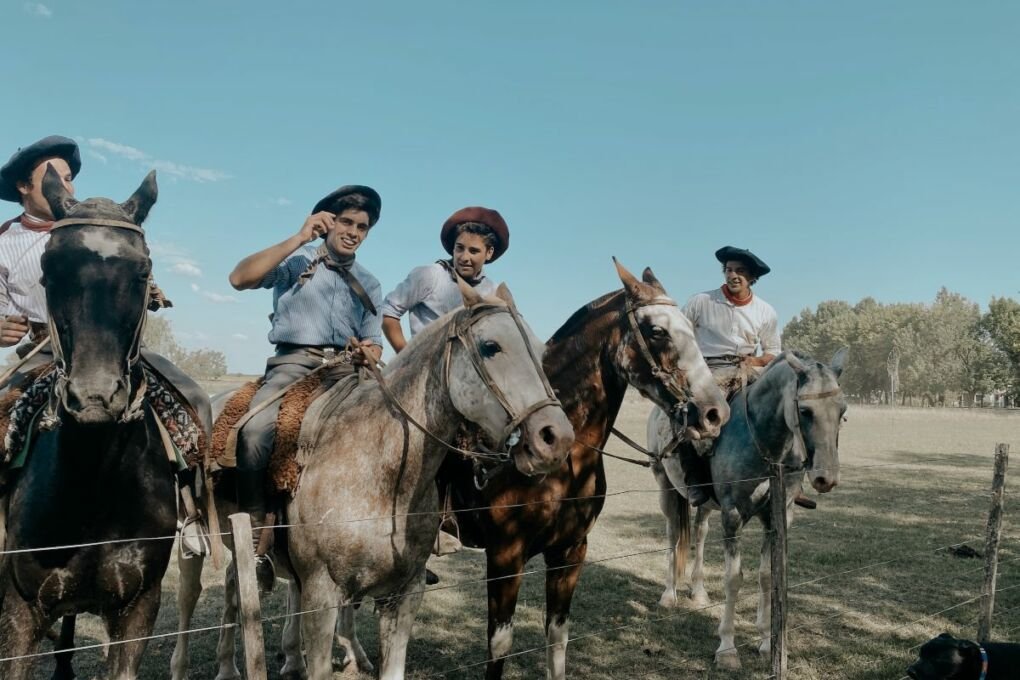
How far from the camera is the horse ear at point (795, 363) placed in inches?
215

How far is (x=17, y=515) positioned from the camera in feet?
9.27

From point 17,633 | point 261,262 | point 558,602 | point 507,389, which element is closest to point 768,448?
point 558,602

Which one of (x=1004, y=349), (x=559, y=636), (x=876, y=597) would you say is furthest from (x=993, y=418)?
(x=559, y=636)

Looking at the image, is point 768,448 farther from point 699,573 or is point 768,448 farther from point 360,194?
point 360,194

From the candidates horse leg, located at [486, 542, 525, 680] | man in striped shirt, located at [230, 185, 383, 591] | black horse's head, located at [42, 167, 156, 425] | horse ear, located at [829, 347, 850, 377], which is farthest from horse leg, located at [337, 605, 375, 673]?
horse ear, located at [829, 347, 850, 377]

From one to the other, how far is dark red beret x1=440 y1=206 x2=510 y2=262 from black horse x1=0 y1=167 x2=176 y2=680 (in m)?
2.30

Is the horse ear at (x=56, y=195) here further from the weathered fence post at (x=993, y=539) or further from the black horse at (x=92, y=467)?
the weathered fence post at (x=993, y=539)

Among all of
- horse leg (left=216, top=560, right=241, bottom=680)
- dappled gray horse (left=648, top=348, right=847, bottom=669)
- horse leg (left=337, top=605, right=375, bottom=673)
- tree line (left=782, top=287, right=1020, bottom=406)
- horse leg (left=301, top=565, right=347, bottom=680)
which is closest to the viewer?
horse leg (left=301, top=565, right=347, bottom=680)

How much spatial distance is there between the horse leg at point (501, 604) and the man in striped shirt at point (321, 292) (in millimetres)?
1281

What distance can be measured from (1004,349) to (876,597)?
72.2 m

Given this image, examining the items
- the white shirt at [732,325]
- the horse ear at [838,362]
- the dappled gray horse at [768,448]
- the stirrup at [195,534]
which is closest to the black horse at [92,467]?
the stirrup at [195,534]

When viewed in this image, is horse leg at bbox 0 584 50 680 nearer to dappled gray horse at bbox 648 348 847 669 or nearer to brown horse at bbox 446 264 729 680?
brown horse at bbox 446 264 729 680

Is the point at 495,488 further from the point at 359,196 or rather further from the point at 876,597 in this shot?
the point at 876,597

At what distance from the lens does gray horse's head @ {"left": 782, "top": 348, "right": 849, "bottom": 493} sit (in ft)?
17.0
